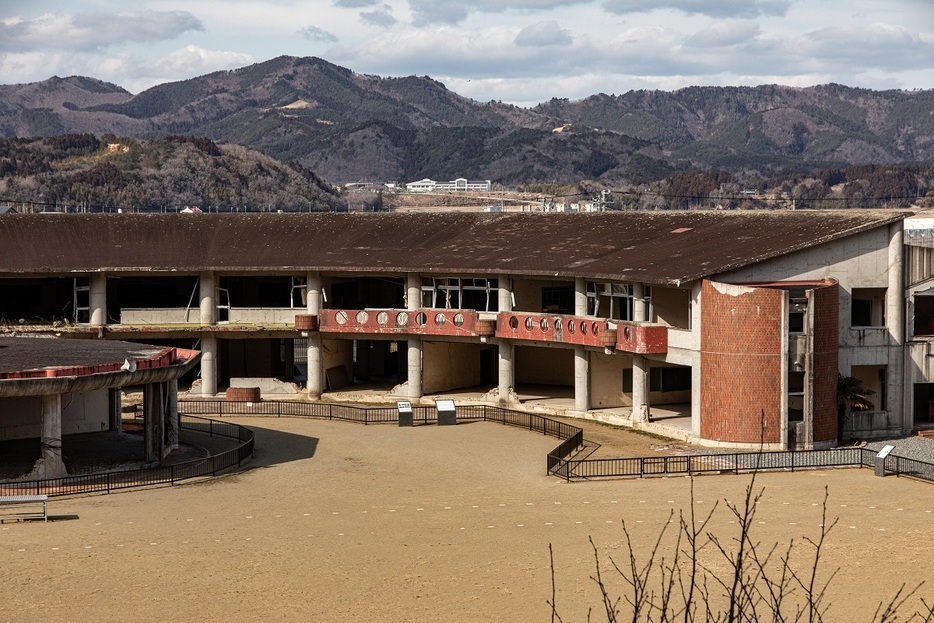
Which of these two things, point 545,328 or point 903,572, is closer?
point 903,572

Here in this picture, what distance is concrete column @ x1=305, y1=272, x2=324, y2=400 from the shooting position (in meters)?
69.1

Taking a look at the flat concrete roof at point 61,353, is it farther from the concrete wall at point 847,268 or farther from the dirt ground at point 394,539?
the concrete wall at point 847,268

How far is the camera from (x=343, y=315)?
6788cm

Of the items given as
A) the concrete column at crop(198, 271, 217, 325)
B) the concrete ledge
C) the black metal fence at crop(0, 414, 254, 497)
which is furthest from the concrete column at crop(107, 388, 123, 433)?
the concrete column at crop(198, 271, 217, 325)

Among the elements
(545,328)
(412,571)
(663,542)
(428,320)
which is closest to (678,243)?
(545,328)

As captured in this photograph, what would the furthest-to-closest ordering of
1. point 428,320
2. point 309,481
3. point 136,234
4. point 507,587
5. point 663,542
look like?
point 136,234 < point 428,320 < point 309,481 < point 663,542 < point 507,587

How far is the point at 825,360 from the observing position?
2087 inches

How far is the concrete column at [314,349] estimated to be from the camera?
2721 inches

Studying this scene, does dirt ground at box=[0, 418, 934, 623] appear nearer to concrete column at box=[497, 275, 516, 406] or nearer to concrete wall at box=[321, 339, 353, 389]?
concrete column at box=[497, 275, 516, 406]

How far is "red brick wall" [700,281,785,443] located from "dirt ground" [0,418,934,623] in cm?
537

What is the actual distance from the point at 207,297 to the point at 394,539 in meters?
35.6

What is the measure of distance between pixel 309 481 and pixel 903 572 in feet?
67.9

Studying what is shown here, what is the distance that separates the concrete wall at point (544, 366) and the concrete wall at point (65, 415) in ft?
82.9

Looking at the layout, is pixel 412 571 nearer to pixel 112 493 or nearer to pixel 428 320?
pixel 112 493
